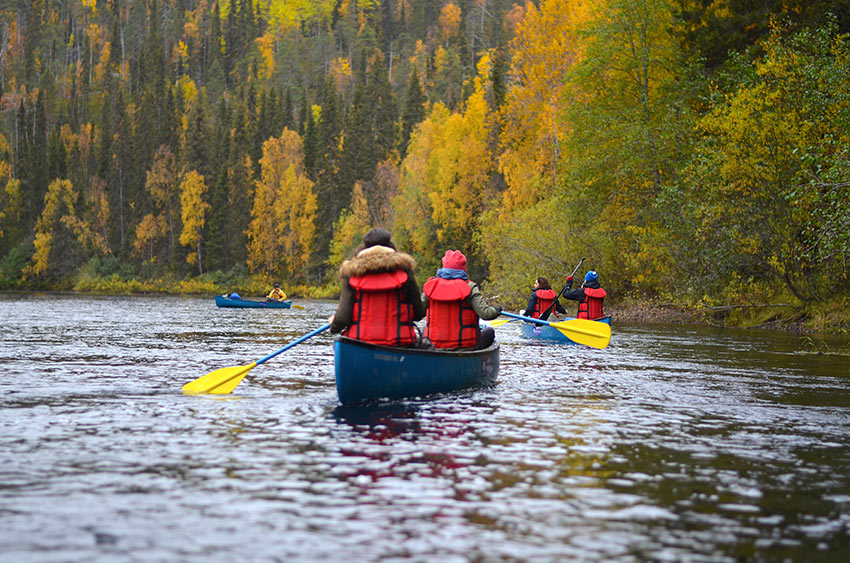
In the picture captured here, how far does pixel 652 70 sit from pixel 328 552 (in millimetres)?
31787

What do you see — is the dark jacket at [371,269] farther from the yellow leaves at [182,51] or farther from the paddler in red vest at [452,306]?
the yellow leaves at [182,51]

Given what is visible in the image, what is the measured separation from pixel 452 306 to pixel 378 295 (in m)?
1.83

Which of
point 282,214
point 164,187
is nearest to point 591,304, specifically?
point 282,214

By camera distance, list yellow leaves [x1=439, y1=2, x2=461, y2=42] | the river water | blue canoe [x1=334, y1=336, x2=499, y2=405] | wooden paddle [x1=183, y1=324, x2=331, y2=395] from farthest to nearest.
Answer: yellow leaves [x1=439, y1=2, x2=461, y2=42]
wooden paddle [x1=183, y1=324, x2=331, y2=395]
blue canoe [x1=334, y1=336, x2=499, y2=405]
the river water

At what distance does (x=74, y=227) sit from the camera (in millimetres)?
80312

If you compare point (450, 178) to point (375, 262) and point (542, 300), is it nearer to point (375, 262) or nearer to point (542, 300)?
point (542, 300)

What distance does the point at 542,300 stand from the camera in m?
19.7

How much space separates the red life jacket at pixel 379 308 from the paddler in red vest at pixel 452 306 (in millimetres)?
1425

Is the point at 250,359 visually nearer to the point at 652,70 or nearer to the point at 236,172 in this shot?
the point at 652,70

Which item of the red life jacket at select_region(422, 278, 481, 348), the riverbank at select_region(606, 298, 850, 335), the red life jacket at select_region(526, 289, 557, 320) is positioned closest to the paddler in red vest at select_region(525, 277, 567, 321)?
the red life jacket at select_region(526, 289, 557, 320)

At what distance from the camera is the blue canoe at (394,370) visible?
9922mm

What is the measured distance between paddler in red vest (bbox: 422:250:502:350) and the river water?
843mm

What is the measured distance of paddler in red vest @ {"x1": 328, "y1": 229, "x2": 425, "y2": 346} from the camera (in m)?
10.1

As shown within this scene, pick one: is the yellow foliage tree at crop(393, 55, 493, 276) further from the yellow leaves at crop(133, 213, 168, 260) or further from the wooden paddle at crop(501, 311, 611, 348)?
the wooden paddle at crop(501, 311, 611, 348)
